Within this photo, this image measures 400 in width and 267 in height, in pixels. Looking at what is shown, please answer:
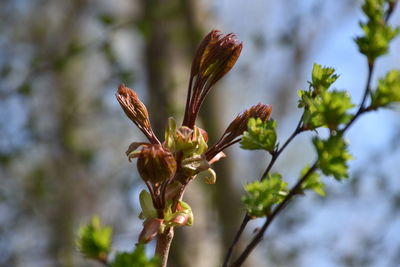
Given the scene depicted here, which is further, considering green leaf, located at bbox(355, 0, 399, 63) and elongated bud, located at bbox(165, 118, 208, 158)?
elongated bud, located at bbox(165, 118, 208, 158)

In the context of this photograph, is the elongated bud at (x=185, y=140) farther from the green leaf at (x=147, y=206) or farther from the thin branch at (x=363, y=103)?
the thin branch at (x=363, y=103)

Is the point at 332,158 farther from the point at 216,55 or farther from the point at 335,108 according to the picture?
the point at 216,55

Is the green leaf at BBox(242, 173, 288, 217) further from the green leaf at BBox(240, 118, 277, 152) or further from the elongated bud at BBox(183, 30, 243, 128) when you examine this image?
the elongated bud at BBox(183, 30, 243, 128)

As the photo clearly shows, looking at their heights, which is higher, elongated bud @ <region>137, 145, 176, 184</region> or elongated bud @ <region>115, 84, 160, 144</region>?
elongated bud @ <region>115, 84, 160, 144</region>

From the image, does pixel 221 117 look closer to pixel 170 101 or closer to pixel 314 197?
pixel 170 101

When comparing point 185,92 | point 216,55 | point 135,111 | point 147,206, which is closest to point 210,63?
point 216,55

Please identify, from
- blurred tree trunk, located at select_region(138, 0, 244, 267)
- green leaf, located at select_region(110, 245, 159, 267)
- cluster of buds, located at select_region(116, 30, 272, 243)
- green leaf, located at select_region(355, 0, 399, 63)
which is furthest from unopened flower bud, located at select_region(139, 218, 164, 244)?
blurred tree trunk, located at select_region(138, 0, 244, 267)
